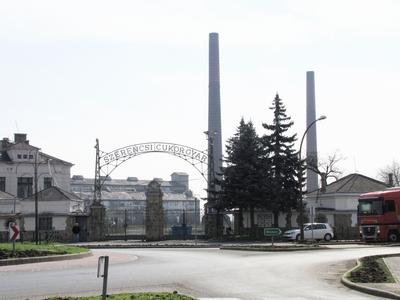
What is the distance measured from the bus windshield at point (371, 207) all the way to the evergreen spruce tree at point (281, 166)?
10.3 m

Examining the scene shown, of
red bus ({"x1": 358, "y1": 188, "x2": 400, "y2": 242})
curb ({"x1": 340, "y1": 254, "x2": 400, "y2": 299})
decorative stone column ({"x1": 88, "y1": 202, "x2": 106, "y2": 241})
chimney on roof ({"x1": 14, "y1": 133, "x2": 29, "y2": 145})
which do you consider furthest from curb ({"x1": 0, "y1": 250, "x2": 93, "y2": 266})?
chimney on roof ({"x1": 14, "y1": 133, "x2": 29, "y2": 145})

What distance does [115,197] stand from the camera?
125 meters

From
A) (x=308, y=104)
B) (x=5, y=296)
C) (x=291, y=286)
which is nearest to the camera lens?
(x=5, y=296)

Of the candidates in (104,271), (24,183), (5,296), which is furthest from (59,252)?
(24,183)

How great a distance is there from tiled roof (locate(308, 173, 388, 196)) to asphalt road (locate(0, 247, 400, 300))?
113 feet

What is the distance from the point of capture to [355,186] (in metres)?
61.2

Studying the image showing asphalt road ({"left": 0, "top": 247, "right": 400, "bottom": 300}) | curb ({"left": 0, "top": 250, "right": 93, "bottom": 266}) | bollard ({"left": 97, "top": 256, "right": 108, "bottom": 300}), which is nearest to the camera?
bollard ({"left": 97, "top": 256, "right": 108, "bottom": 300})

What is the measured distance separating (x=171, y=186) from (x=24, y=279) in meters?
140

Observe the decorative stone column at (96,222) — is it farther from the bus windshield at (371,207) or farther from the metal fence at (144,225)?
the bus windshield at (371,207)

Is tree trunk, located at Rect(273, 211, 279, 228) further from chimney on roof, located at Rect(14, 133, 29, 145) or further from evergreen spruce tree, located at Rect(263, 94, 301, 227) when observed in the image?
chimney on roof, located at Rect(14, 133, 29, 145)

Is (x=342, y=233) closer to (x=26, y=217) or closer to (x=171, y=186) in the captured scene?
(x=26, y=217)

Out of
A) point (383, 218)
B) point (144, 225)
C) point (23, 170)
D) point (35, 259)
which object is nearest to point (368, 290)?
point (35, 259)

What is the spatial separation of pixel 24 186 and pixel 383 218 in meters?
45.2

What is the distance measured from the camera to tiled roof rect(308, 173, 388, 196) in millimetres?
60247
